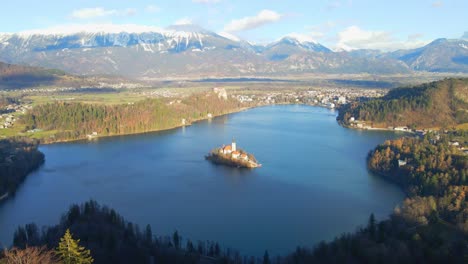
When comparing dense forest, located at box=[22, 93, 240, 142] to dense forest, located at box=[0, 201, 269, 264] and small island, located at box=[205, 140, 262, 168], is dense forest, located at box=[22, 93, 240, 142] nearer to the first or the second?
small island, located at box=[205, 140, 262, 168]

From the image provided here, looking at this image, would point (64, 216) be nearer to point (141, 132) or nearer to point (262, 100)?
point (141, 132)

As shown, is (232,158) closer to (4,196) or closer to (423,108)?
(4,196)

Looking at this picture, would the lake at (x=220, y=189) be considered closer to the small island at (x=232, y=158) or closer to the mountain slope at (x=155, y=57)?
the small island at (x=232, y=158)

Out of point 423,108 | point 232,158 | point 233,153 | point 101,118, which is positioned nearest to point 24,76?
point 101,118

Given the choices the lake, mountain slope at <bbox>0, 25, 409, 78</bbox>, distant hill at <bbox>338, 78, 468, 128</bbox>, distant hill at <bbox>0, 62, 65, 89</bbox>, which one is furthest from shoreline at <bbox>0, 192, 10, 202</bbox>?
mountain slope at <bbox>0, 25, 409, 78</bbox>

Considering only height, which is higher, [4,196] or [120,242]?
[120,242]

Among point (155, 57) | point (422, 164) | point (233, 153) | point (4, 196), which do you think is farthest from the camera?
point (155, 57)

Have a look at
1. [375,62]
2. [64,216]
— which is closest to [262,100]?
[64,216]
